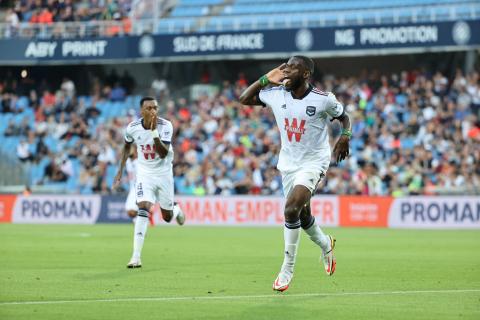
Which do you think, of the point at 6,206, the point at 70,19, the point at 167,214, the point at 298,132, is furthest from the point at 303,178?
the point at 70,19

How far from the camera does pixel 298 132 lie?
1244 centimetres

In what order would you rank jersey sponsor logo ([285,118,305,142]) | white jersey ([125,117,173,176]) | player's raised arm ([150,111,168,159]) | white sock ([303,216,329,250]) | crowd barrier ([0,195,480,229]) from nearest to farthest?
jersey sponsor logo ([285,118,305,142]) → white sock ([303,216,329,250]) → player's raised arm ([150,111,168,159]) → white jersey ([125,117,173,176]) → crowd barrier ([0,195,480,229])

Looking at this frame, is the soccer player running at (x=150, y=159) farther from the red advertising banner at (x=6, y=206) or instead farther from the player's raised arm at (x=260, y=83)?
the red advertising banner at (x=6, y=206)

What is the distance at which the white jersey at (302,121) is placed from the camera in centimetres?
1236

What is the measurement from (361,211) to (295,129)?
19.8 metres

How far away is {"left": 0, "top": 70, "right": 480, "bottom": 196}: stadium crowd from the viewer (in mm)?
32531

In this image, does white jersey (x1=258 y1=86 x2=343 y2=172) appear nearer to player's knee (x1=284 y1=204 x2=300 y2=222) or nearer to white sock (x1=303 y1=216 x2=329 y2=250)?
player's knee (x1=284 y1=204 x2=300 y2=222)

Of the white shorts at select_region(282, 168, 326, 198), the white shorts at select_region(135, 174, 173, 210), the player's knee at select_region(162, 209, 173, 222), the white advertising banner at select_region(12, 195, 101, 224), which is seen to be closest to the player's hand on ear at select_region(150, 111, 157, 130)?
the white shorts at select_region(135, 174, 173, 210)

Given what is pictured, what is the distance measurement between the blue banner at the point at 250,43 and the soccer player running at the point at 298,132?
2430 centimetres

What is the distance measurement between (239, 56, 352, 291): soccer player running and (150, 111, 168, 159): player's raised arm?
3879 mm

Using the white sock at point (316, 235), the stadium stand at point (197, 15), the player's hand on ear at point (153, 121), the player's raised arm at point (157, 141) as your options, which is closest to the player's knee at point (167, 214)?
the player's raised arm at point (157, 141)

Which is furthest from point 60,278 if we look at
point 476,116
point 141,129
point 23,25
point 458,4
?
point 23,25

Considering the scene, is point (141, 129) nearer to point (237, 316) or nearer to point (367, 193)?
point (237, 316)

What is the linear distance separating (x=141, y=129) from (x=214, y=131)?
70.0 ft
